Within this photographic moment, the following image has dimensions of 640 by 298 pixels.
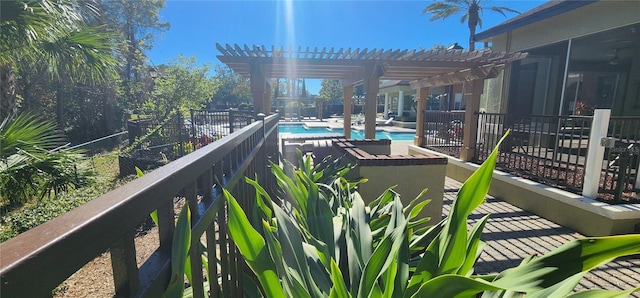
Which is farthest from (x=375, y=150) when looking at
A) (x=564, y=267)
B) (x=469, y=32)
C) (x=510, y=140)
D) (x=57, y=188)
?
(x=469, y=32)

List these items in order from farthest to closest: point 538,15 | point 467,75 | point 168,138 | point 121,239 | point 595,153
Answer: point 168,138
point 538,15
point 467,75
point 595,153
point 121,239

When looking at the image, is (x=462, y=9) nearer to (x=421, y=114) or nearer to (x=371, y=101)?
(x=421, y=114)

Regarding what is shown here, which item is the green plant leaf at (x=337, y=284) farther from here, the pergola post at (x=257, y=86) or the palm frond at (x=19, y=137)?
the pergola post at (x=257, y=86)

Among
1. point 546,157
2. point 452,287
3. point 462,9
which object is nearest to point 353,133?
point 462,9

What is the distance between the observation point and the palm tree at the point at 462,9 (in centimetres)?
2206

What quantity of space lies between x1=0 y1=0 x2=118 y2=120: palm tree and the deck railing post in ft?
24.0

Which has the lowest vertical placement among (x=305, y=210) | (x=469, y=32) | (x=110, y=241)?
(x=305, y=210)

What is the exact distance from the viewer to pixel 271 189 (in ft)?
11.4

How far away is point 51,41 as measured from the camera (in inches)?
183

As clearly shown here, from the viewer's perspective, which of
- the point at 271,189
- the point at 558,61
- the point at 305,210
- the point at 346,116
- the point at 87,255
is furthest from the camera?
the point at 346,116

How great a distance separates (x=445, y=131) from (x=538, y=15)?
10.5 feet

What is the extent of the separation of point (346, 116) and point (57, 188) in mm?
6470

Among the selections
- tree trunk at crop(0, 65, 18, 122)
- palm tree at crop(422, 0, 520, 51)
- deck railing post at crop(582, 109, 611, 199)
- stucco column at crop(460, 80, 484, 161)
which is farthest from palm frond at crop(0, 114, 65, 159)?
palm tree at crop(422, 0, 520, 51)

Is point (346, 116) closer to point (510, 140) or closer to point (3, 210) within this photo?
point (510, 140)
